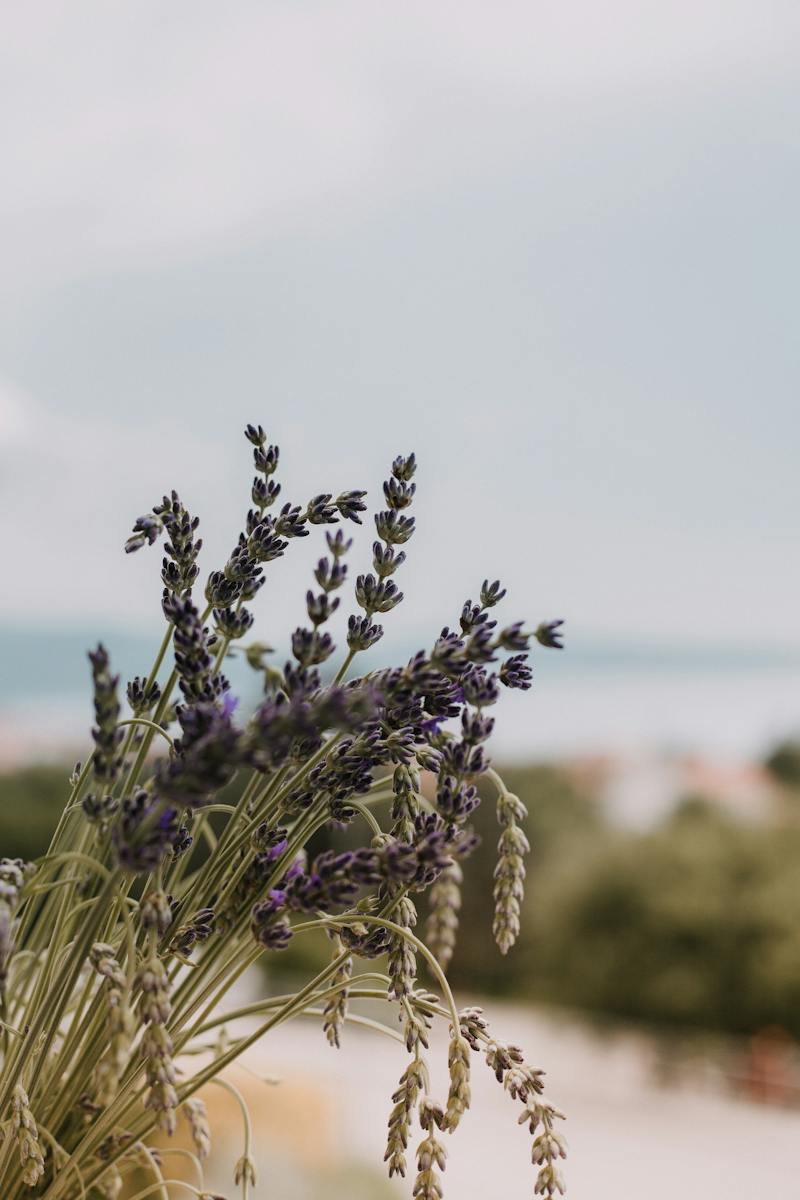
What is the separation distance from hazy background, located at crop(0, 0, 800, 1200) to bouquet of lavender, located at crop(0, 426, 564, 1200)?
300cm

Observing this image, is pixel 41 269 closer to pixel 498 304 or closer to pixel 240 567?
pixel 498 304

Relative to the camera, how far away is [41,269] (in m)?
33.7

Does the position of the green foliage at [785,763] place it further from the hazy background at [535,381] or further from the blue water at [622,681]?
the blue water at [622,681]

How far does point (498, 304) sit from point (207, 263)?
10831 millimetres

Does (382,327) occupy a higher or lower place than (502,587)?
higher

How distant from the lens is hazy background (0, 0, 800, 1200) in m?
8.35

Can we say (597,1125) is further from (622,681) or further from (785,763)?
(622,681)

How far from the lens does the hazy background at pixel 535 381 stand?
27.4ft

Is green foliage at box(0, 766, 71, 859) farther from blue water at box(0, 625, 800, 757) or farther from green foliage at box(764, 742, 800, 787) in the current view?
blue water at box(0, 625, 800, 757)

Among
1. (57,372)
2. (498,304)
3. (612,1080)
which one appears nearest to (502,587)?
(612,1080)

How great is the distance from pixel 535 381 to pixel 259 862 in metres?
47.5

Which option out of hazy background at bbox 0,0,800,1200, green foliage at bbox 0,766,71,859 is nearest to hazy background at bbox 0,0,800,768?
hazy background at bbox 0,0,800,1200

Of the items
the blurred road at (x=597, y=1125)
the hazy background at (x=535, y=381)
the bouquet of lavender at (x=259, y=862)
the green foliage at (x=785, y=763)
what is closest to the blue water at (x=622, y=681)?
the hazy background at (x=535, y=381)

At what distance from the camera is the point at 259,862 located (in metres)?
0.48
